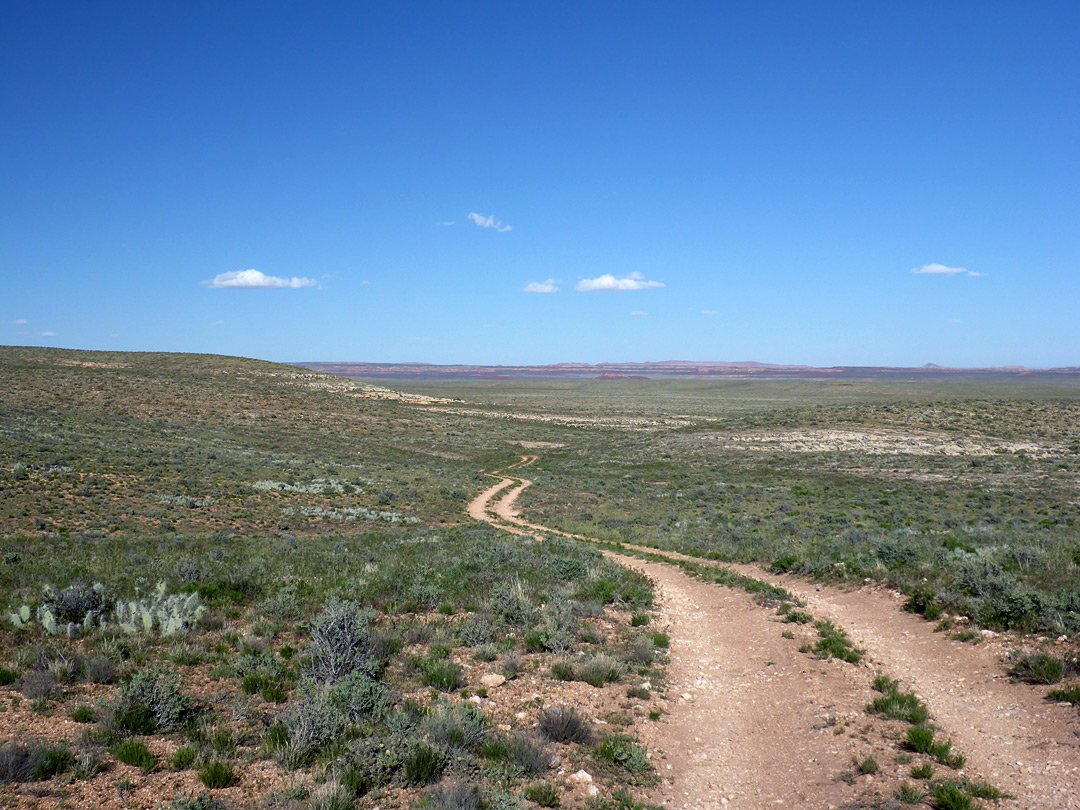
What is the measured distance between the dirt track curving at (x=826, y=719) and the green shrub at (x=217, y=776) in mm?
3938

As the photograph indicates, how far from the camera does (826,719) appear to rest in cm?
711

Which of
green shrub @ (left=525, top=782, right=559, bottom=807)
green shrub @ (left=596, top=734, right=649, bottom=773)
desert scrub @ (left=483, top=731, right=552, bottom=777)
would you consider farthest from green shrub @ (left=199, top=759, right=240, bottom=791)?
green shrub @ (left=596, top=734, right=649, bottom=773)


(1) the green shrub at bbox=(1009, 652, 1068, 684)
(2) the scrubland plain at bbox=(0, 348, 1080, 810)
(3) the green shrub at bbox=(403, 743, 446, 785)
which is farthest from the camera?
(1) the green shrub at bbox=(1009, 652, 1068, 684)

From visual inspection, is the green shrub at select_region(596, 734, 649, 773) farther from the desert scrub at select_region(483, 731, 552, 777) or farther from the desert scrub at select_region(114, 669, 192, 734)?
the desert scrub at select_region(114, 669, 192, 734)

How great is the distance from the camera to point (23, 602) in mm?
9031

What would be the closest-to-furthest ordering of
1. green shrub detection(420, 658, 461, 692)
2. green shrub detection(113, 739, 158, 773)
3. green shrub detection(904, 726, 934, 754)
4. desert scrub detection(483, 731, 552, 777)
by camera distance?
green shrub detection(113, 739, 158, 773) → desert scrub detection(483, 731, 552, 777) → green shrub detection(904, 726, 934, 754) → green shrub detection(420, 658, 461, 692)

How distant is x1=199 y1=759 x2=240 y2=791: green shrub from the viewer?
528cm

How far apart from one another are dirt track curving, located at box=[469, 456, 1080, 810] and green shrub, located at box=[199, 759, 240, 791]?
12.9 feet

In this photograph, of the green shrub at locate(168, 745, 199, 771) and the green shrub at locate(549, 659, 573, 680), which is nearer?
the green shrub at locate(168, 745, 199, 771)

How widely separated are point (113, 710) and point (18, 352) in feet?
346

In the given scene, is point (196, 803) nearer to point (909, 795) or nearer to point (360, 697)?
point (360, 697)

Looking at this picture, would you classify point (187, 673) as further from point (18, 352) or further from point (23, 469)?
point (18, 352)

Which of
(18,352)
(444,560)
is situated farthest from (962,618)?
(18,352)

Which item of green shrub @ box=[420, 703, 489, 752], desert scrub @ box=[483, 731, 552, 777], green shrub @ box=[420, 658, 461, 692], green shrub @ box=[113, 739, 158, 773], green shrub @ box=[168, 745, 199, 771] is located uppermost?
green shrub @ box=[113, 739, 158, 773]
